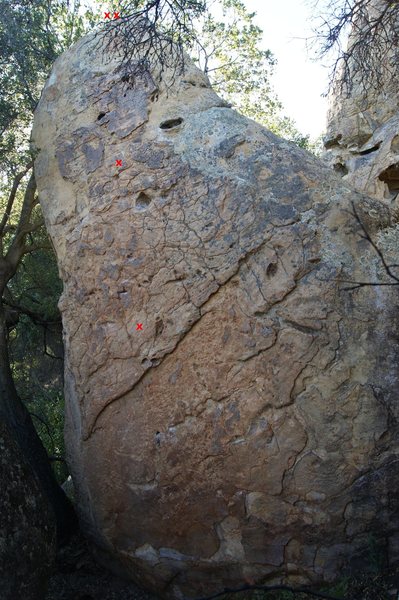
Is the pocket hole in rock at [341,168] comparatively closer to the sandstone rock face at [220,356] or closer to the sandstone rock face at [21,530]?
the sandstone rock face at [220,356]

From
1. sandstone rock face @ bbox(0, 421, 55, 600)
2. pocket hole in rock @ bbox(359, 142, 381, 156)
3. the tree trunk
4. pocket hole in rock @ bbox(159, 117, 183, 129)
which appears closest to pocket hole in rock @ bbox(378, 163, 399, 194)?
pocket hole in rock @ bbox(359, 142, 381, 156)

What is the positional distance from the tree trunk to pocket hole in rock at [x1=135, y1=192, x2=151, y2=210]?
1.95m

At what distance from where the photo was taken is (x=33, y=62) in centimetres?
820

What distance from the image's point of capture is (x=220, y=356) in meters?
4.48

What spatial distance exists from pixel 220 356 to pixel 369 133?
11.3 feet

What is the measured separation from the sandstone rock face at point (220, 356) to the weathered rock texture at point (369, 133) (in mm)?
1437

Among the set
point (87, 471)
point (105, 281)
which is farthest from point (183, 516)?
point (105, 281)

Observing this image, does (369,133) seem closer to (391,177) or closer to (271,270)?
(391,177)

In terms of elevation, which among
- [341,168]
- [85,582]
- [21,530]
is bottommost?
[85,582]

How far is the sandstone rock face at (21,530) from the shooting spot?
12.6 ft

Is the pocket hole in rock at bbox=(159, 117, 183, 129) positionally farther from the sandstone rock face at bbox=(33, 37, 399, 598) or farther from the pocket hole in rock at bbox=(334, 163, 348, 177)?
the pocket hole in rock at bbox=(334, 163, 348, 177)

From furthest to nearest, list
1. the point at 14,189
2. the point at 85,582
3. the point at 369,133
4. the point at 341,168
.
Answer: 1. the point at 341,168
2. the point at 369,133
3. the point at 14,189
4. the point at 85,582

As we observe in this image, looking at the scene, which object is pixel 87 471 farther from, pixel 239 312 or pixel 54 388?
pixel 54 388

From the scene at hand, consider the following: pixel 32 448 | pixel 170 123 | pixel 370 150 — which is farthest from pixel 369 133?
pixel 32 448
